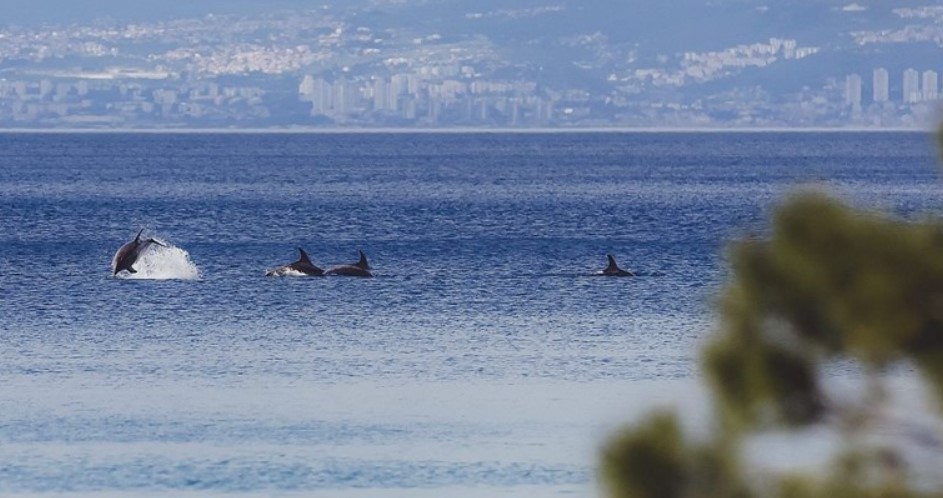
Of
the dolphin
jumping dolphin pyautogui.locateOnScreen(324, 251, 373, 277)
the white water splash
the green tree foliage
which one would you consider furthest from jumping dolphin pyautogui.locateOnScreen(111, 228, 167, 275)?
the green tree foliage

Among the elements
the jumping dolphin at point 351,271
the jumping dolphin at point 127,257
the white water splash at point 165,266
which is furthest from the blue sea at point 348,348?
the jumping dolphin at point 351,271

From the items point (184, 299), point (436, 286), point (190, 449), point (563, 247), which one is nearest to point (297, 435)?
point (190, 449)

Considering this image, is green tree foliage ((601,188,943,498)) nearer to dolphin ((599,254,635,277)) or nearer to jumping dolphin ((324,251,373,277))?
dolphin ((599,254,635,277))

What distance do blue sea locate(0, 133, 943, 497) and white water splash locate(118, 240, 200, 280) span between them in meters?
0.14

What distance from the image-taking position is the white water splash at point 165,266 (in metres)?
50.6

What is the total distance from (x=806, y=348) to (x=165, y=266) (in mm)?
43178

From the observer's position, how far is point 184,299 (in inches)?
1775

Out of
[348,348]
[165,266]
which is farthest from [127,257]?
[348,348]

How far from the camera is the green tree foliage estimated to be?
31.8 ft

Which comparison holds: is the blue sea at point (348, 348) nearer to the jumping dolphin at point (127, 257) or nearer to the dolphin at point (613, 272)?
the jumping dolphin at point (127, 257)

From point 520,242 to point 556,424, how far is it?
42795mm

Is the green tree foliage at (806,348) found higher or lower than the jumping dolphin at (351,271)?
higher

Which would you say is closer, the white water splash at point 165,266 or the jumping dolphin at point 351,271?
the white water splash at point 165,266

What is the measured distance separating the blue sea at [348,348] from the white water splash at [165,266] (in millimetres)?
141
